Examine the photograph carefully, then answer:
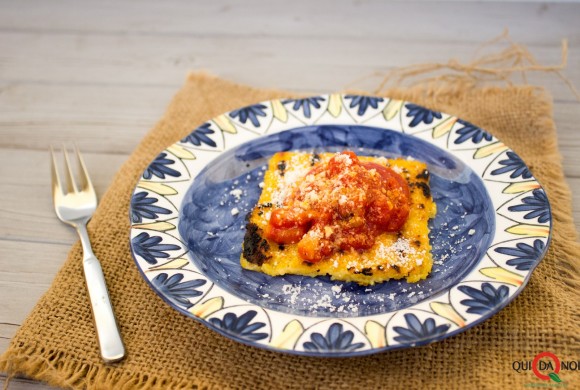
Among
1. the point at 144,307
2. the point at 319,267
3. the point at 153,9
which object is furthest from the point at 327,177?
the point at 153,9

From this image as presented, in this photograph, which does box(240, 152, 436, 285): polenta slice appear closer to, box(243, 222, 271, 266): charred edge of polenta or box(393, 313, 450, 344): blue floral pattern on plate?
box(243, 222, 271, 266): charred edge of polenta

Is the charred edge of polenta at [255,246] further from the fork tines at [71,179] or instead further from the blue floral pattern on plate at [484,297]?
the fork tines at [71,179]

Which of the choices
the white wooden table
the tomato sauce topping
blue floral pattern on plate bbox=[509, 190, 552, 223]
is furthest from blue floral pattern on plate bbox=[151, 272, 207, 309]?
blue floral pattern on plate bbox=[509, 190, 552, 223]

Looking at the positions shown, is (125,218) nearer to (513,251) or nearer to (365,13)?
(513,251)

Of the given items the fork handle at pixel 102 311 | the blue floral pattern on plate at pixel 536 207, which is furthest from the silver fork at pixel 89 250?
the blue floral pattern on plate at pixel 536 207

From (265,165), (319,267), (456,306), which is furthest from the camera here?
(265,165)

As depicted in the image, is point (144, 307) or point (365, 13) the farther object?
point (365, 13)

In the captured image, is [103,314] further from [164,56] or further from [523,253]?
[164,56]
